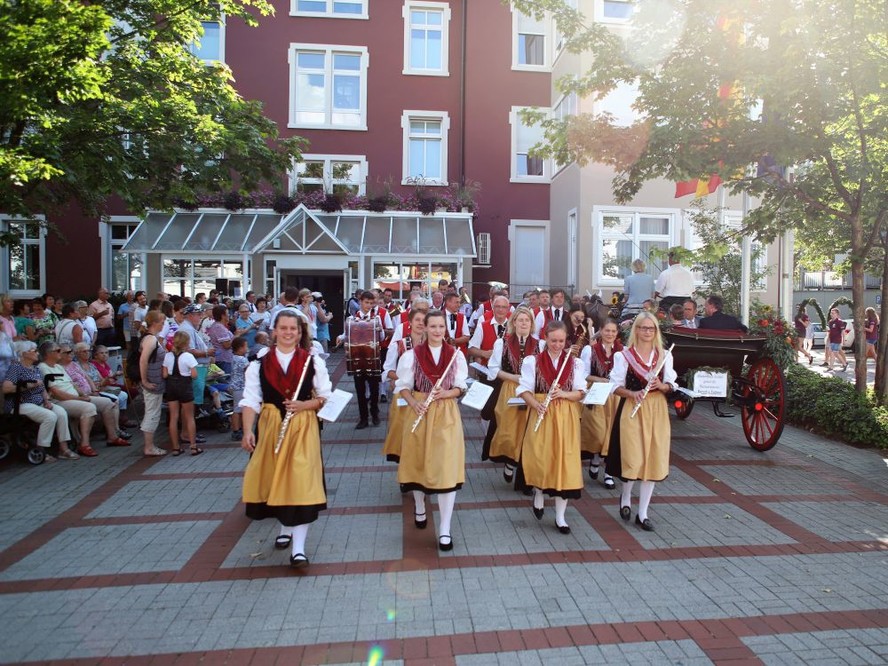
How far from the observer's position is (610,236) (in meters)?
18.5

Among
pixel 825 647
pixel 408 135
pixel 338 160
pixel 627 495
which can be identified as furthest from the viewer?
pixel 408 135

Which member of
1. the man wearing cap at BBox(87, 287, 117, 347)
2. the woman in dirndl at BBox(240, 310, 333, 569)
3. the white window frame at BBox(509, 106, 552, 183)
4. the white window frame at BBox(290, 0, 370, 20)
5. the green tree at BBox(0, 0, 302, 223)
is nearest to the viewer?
the woman in dirndl at BBox(240, 310, 333, 569)

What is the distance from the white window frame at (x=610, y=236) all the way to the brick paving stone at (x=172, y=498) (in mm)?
13480

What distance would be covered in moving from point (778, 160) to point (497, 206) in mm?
15007

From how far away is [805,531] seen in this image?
564 cm

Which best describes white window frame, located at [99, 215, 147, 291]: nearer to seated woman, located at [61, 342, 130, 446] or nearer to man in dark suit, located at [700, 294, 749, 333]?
seated woman, located at [61, 342, 130, 446]

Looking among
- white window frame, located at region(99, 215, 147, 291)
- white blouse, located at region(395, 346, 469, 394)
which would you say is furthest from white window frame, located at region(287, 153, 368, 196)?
white blouse, located at region(395, 346, 469, 394)

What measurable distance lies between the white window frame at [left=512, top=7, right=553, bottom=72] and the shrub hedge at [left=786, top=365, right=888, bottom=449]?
16.1 m

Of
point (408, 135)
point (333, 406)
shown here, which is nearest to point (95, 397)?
point (333, 406)

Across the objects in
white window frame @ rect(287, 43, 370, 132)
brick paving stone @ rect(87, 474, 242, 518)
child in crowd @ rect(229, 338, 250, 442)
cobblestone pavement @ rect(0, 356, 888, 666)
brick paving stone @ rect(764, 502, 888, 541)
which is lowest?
brick paving stone @ rect(87, 474, 242, 518)

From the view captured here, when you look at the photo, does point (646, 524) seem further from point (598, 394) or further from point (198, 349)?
point (198, 349)

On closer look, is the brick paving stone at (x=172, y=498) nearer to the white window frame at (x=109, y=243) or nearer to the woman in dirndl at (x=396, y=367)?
the woman in dirndl at (x=396, y=367)

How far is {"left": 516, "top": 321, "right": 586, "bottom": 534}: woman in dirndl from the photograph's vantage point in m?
5.42

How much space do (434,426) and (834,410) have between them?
6.80m
